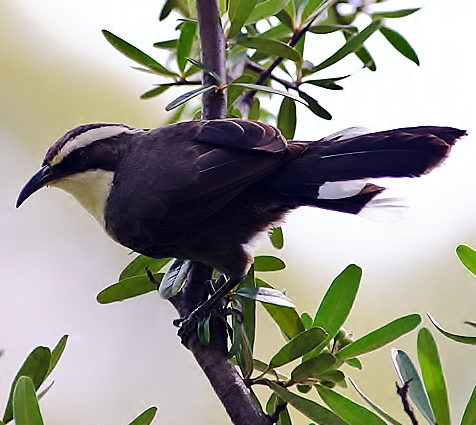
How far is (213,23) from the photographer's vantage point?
1796mm

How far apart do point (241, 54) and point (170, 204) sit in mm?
427

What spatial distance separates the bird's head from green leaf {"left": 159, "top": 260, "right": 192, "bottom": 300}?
43cm

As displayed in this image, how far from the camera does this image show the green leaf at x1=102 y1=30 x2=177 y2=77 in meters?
Answer: 1.82

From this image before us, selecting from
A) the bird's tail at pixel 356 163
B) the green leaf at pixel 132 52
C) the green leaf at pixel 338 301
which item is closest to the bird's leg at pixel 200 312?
the green leaf at pixel 338 301

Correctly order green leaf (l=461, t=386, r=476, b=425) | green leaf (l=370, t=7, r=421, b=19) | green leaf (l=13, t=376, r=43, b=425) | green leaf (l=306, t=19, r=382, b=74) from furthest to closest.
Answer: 1. green leaf (l=370, t=7, r=421, b=19)
2. green leaf (l=306, t=19, r=382, b=74)
3. green leaf (l=461, t=386, r=476, b=425)
4. green leaf (l=13, t=376, r=43, b=425)

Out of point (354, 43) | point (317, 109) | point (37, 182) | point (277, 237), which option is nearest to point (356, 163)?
point (317, 109)

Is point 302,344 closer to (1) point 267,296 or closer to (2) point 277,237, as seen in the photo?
(1) point 267,296

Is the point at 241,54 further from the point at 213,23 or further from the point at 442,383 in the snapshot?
the point at 442,383

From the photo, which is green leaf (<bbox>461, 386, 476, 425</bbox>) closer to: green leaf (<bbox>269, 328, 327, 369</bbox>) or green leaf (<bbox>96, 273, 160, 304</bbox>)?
green leaf (<bbox>269, 328, 327, 369</bbox>)

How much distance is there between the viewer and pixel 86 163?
7.40 feet

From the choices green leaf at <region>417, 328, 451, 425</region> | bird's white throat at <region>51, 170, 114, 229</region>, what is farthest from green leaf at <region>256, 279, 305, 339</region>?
bird's white throat at <region>51, 170, 114, 229</region>

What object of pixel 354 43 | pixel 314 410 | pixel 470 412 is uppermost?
pixel 354 43

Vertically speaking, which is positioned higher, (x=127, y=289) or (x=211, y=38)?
(x=211, y=38)

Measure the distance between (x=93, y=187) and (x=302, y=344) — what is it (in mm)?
1028
